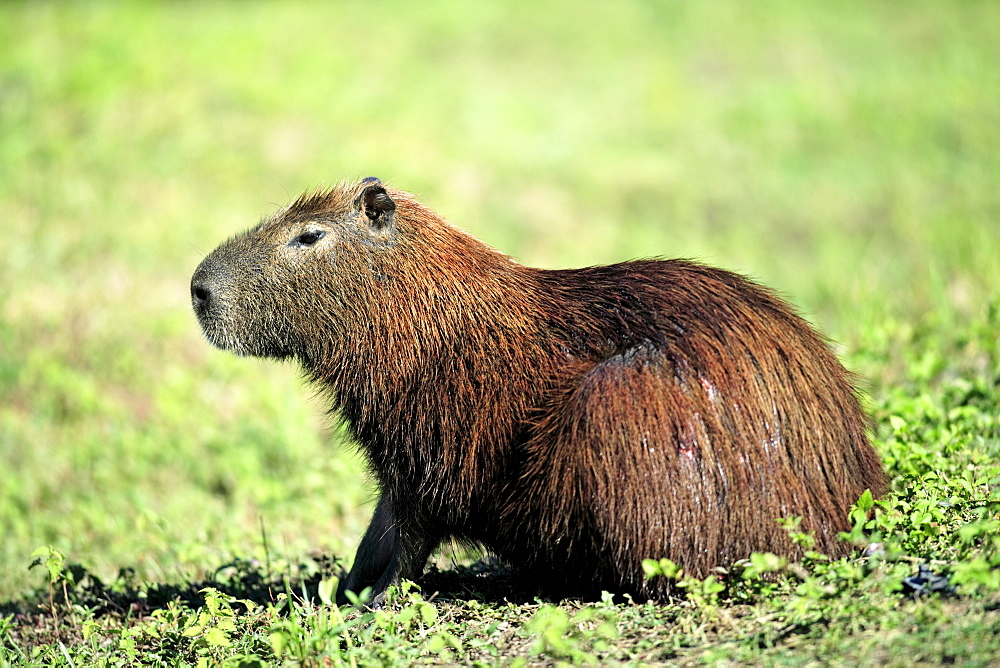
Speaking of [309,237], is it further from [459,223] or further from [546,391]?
[459,223]

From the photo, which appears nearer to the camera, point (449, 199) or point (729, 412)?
point (729, 412)

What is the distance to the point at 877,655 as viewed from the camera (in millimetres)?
2574

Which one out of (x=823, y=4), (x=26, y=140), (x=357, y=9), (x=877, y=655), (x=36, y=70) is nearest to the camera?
(x=877, y=655)

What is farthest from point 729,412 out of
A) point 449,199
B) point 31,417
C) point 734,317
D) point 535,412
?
point 449,199

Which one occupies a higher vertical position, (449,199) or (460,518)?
(449,199)

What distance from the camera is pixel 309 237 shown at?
12.1 ft

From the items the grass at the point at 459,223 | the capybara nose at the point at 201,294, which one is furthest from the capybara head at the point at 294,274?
the grass at the point at 459,223

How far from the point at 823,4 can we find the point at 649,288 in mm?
12469

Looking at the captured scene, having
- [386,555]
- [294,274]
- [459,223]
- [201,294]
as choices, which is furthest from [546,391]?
[459,223]

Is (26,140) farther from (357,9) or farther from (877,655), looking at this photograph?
(877,655)

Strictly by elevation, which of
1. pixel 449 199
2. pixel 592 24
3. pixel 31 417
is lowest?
pixel 31 417

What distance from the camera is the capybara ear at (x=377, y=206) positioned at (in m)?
3.60

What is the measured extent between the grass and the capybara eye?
29.4 inches

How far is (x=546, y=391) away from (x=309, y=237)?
3.33ft
